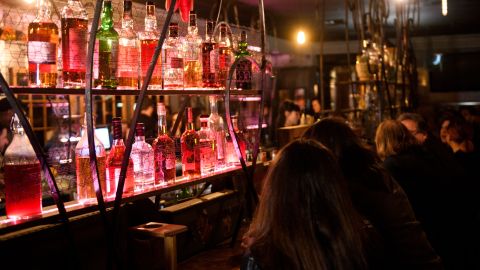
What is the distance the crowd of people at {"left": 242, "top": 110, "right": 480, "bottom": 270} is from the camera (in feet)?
3.95

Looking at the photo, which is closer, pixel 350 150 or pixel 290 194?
pixel 290 194

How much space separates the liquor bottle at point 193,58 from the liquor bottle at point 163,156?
0.24 meters

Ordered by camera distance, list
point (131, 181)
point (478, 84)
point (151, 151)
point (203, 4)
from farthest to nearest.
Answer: point (478, 84)
point (203, 4)
point (151, 151)
point (131, 181)

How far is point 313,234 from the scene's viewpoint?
1204 mm

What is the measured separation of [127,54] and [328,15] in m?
7.70

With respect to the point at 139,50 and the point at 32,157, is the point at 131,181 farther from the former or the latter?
the point at 139,50

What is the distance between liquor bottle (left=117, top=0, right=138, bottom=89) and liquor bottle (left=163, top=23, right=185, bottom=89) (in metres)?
0.21

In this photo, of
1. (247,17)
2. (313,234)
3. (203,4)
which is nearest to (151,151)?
(313,234)

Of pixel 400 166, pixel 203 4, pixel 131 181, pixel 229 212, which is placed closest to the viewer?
pixel 131 181

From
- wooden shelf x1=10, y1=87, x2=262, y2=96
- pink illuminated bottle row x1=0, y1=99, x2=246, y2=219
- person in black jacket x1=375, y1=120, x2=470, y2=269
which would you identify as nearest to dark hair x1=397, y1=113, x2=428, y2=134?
person in black jacket x1=375, y1=120, x2=470, y2=269

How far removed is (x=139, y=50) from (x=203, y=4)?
205 inches

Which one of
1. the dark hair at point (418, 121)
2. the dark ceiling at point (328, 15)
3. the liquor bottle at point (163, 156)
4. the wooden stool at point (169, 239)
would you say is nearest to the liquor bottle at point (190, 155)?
the liquor bottle at point (163, 156)

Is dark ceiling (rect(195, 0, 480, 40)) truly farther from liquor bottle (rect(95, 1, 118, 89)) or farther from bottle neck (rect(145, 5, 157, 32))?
liquor bottle (rect(95, 1, 118, 89))

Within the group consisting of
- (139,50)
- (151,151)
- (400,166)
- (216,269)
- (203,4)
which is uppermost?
(203,4)
